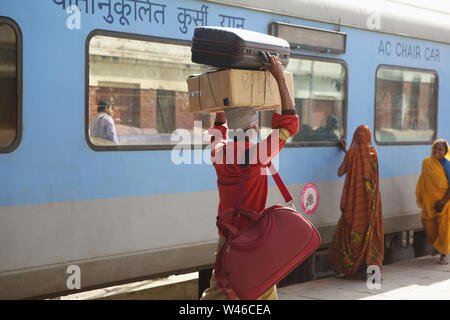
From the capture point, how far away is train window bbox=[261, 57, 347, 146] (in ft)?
19.7

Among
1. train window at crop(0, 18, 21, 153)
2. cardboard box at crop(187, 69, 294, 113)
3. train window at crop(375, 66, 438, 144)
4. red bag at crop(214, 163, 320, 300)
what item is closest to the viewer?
red bag at crop(214, 163, 320, 300)

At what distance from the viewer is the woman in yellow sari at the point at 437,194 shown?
7246mm

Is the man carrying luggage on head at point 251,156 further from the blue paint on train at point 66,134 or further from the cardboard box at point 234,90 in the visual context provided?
the blue paint on train at point 66,134

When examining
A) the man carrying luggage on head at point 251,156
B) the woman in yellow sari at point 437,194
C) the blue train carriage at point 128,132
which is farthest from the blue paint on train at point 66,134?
the woman in yellow sari at point 437,194

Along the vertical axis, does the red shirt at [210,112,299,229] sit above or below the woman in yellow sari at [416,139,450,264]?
above

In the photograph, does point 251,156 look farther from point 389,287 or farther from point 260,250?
point 389,287

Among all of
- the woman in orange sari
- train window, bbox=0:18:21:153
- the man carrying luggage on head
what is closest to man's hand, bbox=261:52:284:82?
the man carrying luggage on head

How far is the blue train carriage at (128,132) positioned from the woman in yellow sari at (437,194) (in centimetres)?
126

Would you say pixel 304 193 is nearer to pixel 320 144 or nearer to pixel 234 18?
pixel 320 144

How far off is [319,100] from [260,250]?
3.39m

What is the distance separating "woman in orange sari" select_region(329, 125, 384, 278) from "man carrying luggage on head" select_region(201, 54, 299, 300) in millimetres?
3186

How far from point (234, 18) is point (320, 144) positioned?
159 centimetres

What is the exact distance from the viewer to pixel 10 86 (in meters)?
4.12

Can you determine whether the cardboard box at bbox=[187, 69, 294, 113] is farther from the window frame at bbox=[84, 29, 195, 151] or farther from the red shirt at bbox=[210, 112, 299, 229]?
the window frame at bbox=[84, 29, 195, 151]
